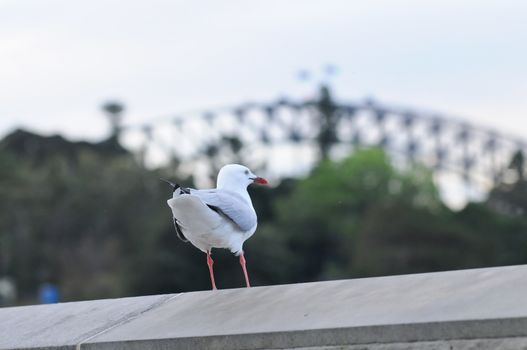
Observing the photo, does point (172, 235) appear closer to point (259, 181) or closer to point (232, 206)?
point (259, 181)

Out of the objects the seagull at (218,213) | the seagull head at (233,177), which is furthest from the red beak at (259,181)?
the seagull at (218,213)

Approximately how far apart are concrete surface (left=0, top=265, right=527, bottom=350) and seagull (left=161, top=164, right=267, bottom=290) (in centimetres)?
125

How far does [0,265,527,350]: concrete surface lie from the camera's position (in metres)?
5.98

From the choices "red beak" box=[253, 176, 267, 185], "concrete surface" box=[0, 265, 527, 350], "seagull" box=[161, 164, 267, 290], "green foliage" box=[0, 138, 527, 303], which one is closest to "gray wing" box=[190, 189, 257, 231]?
"seagull" box=[161, 164, 267, 290]

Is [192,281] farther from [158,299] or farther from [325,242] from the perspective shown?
[158,299]

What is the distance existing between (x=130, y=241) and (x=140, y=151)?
97.6ft

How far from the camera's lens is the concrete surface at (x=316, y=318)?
5984 millimetres

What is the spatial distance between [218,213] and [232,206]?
164 millimetres

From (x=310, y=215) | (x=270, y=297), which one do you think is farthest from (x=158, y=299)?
(x=310, y=215)

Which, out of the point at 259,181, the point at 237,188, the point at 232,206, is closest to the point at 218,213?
the point at 232,206

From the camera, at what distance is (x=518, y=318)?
5.78 meters

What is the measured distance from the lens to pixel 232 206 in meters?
9.63

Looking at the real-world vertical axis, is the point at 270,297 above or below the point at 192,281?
above

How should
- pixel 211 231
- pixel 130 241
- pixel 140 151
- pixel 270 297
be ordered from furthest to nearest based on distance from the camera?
pixel 140 151
pixel 130 241
pixel 211 231
pixel 270 297
